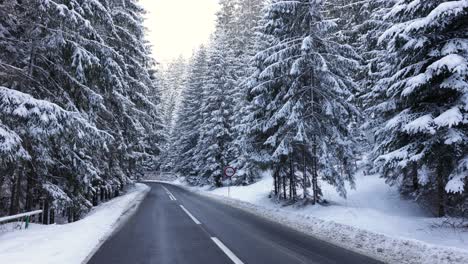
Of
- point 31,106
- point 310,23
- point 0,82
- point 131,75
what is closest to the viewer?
point 31,106

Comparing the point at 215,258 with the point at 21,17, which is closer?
the point at 215,258

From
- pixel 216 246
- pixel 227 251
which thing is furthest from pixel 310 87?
pixel 227 251

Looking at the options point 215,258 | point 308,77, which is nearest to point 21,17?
point 215,258

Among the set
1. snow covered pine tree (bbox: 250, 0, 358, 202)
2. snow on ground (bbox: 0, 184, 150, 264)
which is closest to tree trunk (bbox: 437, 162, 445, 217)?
snow covered pine tree (bbox: 250, 0, 358, 202)

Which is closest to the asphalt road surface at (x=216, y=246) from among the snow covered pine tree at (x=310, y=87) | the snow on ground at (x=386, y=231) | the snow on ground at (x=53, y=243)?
the snow on ground at (x=53, y=243)

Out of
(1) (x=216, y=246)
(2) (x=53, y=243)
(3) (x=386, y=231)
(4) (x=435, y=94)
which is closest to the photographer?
(2) (x=53, y=243)

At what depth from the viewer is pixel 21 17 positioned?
1173 centimetres

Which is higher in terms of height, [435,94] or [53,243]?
[435,94]

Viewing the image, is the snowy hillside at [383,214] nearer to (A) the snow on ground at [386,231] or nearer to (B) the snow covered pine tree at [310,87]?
(A) the snow on ground at [386,231]

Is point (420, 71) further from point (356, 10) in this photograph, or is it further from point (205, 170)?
point (205, 170)

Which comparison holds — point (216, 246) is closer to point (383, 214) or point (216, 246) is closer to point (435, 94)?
point (383, 214)

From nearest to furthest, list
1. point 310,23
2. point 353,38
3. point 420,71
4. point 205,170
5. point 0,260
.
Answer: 1. point 0,260
2. point 420,71
3. point 310,23
4. point 353,38
5. point 205,170

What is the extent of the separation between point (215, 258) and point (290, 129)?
30.8 feet

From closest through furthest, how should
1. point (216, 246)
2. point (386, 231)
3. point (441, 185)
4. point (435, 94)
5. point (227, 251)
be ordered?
point (227, 251)
point (216, 246)
point (386, 231)
point (435, 94)
point (441, 185)
